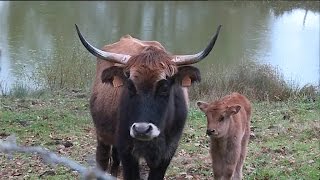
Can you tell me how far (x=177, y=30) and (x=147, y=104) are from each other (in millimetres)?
22075

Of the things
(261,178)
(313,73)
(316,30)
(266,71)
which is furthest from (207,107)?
(316,30)

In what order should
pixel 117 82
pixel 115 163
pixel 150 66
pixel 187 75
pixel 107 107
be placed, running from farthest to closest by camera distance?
1. pixel 115 163
2. pixel 107 107
3. pixel 117 82
4. pixel 187 75
5. pixel 150 66

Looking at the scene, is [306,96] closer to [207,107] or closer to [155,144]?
[207,107]

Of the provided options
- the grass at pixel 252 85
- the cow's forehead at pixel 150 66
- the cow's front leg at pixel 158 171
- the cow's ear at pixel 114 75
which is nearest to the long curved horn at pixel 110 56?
the cow's ear at pixel 114 75

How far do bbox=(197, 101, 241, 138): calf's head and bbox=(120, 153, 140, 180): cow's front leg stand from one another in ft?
4.07

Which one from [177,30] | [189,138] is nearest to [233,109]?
[189,138]

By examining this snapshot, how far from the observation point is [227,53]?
22.0 metres

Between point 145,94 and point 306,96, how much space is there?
34.5 ft

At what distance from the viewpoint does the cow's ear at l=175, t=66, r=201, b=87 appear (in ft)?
18.1

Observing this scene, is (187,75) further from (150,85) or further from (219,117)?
(219,117)

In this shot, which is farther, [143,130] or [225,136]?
[225,136]

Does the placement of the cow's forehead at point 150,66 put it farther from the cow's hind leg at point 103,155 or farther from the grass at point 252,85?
the grass at point 252,85

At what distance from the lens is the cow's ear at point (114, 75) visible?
18.3 ft

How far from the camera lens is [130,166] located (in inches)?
231
